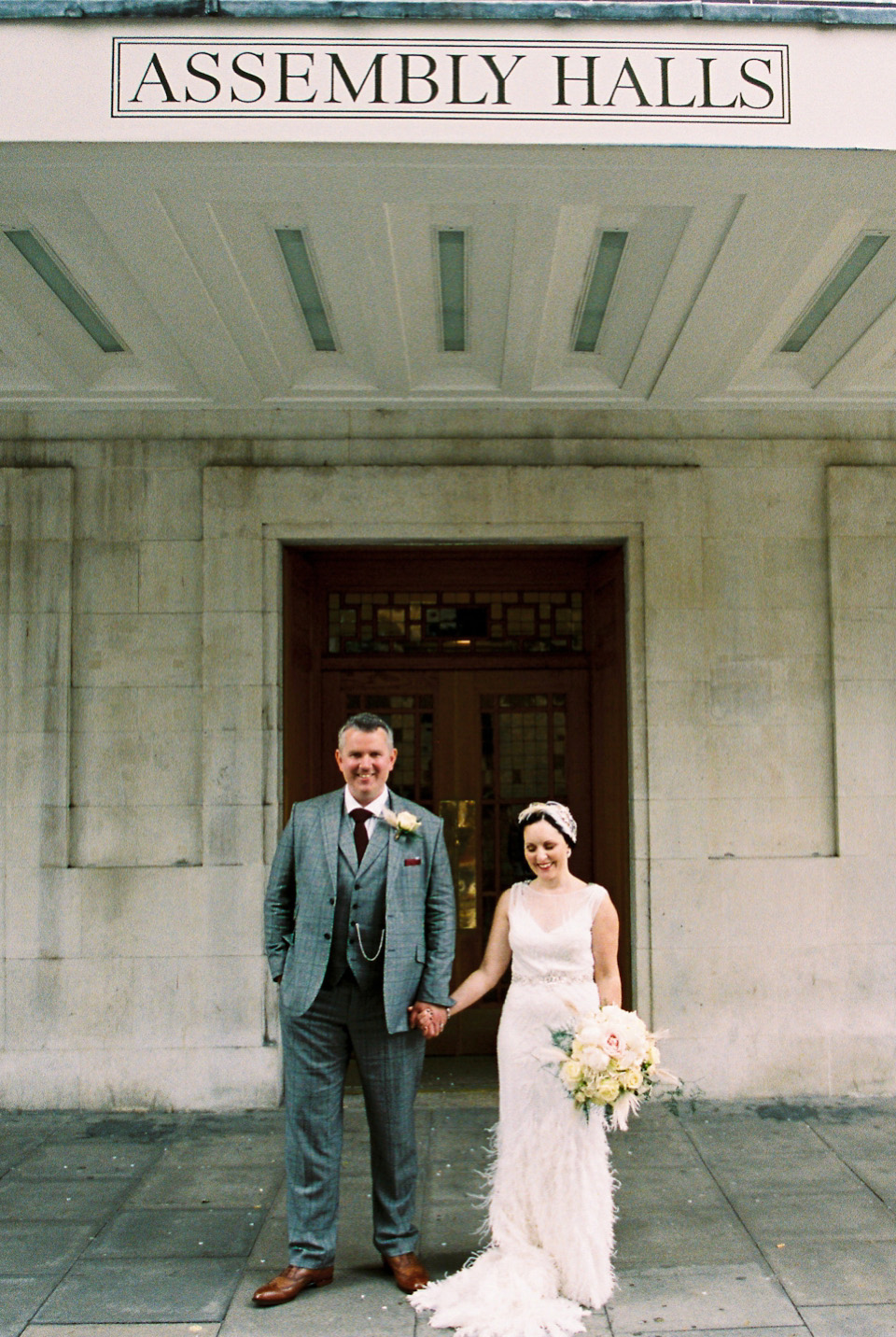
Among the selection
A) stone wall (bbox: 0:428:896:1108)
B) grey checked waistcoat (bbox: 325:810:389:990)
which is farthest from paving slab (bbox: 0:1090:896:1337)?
grey checked waistcoat (bbox: 325:810:389:990)

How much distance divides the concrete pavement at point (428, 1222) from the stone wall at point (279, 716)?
59cm

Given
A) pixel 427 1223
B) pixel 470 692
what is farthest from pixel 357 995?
pixel 470 692

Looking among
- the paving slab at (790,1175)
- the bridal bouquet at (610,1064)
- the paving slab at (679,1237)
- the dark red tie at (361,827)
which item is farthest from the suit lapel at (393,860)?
the paving slab at (790,1175)

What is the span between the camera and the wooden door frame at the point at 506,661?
23.4ft

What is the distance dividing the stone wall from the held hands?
2626 millimetres

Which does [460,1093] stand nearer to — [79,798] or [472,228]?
[79,798]

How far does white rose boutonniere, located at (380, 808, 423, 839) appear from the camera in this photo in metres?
4.39

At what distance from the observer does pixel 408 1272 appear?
435 centimetres

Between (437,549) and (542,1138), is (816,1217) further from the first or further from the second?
(437,549)

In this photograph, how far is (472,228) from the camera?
5.21 metres

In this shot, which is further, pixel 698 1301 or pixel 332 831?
pixel 332 831

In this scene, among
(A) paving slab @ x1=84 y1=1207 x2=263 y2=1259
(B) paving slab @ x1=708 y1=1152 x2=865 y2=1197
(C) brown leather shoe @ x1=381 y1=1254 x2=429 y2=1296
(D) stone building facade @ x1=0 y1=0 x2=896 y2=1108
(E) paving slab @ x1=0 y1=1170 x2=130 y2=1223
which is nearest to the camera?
(C) brown leather shoe @ x1=381 y1=1254 x2=429 y2=1296

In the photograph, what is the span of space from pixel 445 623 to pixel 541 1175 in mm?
4159

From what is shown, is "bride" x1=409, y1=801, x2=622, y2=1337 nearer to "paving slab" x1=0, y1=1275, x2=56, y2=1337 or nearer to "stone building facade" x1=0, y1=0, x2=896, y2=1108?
"paving slab" x1=0, y1=1275, x2=56, y2=1337
